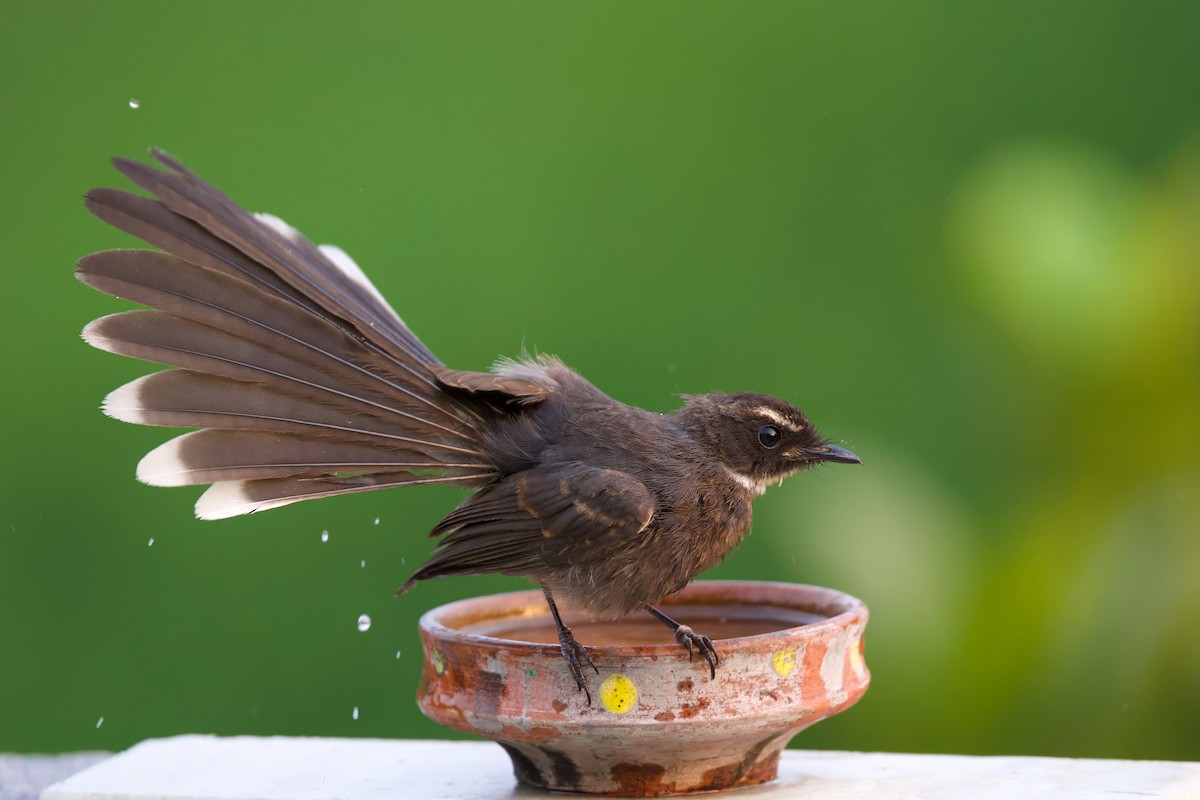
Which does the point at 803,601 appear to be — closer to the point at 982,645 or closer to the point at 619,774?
the point at 619,774

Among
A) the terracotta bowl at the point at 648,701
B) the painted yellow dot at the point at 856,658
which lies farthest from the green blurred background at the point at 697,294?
the terracotta bowl at the point at 648,701

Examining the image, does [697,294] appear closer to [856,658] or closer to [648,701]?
[856,658]

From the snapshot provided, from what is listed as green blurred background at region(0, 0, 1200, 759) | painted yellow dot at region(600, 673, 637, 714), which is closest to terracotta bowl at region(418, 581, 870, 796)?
painted yellow dot at region(600, 673, 637, 714)

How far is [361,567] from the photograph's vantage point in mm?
6895

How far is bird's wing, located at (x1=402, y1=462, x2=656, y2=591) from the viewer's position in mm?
3596

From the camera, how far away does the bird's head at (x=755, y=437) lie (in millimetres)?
3990

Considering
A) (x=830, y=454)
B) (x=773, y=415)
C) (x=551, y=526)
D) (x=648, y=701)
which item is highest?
(x=773, y=415)

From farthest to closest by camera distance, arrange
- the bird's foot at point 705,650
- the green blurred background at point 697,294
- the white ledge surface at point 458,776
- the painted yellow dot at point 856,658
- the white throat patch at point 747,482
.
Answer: the green blurred background at point 697,294
the white throat patch at point 747,482
the white ledge surface at point 458,776
the painted yellow dot at point 856,658
the bird's foot at point 705,650

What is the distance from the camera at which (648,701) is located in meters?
3.30

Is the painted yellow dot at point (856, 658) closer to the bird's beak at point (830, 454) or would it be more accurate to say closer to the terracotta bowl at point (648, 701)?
the terracotta bowl at point (648, 701)

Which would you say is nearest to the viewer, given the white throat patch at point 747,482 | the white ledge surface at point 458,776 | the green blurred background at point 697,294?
the white ledge surface at point 458,776

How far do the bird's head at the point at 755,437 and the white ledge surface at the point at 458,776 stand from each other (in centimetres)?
79

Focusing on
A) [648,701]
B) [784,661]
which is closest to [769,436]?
[784,661]

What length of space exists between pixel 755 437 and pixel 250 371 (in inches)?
51.7
